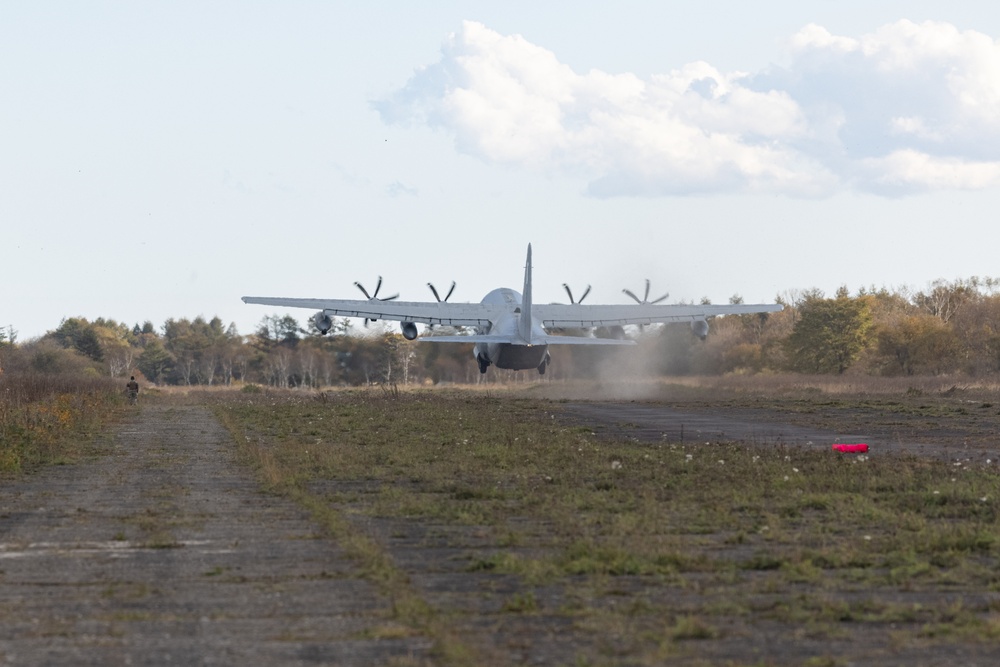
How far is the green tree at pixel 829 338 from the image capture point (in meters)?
95.4

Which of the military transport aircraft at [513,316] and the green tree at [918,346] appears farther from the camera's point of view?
the green tree at [918,346]

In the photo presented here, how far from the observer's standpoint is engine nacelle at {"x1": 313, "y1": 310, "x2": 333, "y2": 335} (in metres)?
59.2

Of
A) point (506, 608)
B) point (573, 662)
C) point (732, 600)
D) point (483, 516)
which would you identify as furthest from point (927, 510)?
point (573, 662)

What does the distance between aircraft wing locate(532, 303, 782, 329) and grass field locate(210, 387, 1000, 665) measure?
123 ft

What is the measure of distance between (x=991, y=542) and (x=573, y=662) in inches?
278

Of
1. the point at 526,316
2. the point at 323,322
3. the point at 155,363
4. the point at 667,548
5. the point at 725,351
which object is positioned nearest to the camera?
the point at 667,548

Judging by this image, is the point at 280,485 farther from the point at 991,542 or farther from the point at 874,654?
the point at 874,654

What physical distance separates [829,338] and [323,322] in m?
50.4

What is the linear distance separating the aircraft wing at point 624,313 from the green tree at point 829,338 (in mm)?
30877

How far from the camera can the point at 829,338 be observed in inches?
3780

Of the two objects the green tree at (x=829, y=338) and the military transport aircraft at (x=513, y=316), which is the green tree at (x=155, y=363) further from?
the military transport aircraft at (x=513, y=316)

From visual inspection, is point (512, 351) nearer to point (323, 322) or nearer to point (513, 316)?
point (513, 316)

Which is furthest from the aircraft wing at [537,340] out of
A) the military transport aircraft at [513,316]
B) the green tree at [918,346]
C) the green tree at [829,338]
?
the green tree at [918,346]

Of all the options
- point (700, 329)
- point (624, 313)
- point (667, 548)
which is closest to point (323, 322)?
point (624, 313)
